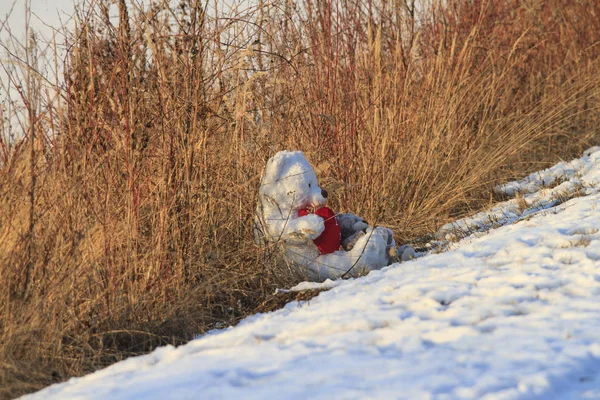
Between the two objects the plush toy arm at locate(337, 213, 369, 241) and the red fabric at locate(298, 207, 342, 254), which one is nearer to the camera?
→ the red fabric at locate(298, 207, 342, 254)

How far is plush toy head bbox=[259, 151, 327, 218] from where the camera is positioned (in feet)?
12.5

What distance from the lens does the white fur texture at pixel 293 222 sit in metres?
3.79

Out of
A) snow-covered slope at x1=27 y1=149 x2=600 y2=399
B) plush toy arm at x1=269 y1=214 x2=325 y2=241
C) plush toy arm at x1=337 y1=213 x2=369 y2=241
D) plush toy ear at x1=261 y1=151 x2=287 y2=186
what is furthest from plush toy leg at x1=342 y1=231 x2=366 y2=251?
plush toy ear at x1=261 y1=151 x2=287 y2=186

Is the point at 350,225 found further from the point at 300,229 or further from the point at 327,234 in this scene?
the point at 300,229

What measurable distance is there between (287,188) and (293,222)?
0.60ft

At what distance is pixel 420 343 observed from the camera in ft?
8.03

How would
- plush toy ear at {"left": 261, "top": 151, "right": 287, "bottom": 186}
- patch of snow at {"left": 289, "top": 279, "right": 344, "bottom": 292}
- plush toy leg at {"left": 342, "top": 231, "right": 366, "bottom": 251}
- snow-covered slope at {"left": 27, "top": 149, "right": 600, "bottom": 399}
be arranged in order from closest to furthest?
snow-covered slope at {"left": 27, "top": 149, "right": 600, "bottom": 399} → patch of snow at {"left": 289, "top": 279, "right": 344, "bottom": 292} → plush toy ear at {"left": 261, "top": 151, "right": 287, "bottom": 186} → plush toy leg at {"left": 342, "top": 231, "right": 366, "bottom": 251}

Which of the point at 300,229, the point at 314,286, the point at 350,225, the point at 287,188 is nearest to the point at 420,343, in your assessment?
the point at 314,286

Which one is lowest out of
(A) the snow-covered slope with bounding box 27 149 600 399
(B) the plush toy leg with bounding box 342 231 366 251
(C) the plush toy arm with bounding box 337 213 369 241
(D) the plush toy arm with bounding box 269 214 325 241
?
(A) the snow-covered slope with bounding box 27 149 600 399

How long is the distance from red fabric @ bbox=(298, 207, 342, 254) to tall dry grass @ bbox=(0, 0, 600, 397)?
23 cm

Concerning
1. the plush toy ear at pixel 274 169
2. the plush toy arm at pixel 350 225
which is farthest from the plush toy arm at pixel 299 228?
the plush toy arm at pixel 350 225

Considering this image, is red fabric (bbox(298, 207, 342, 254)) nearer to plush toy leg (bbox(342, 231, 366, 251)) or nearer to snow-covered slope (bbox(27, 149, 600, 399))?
plush toy leg (bbox(342, 231, 366, 251))

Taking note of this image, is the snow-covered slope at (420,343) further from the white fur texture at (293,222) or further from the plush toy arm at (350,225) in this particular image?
the plush toy arm at (350,225)

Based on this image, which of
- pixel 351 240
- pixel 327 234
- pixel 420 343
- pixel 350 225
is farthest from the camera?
pixel 350 225
